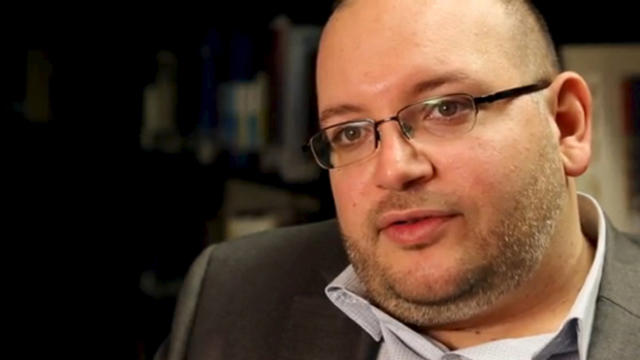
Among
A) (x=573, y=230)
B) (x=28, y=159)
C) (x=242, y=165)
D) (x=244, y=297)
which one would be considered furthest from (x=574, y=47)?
(x=28, y=159)

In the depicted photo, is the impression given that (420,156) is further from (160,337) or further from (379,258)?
(160,337)

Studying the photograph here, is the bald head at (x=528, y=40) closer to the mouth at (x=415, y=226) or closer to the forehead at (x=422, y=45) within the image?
the forehead at (x=422, y=45)

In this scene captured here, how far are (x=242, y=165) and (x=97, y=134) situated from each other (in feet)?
1.14

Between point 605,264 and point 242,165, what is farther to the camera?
point 242,165

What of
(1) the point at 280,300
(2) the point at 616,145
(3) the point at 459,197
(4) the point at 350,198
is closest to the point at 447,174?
(3) the point at 459,197

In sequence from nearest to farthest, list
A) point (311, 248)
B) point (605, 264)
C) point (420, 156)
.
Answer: point (420, 156)
point (605, 264)
point (311, 248)

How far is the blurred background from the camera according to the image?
1.49 m

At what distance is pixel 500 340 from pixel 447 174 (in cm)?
28

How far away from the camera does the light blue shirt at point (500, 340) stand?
3.27 feet

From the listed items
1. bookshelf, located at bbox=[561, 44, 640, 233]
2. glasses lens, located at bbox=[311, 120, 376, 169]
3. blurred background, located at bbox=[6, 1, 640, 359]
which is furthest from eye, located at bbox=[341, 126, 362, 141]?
bookshelf, located at bbox=[561, 44, 640, 233]

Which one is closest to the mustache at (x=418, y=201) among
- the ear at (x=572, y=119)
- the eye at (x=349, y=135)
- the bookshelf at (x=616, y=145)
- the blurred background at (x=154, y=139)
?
the eye at (x=349, y=135)

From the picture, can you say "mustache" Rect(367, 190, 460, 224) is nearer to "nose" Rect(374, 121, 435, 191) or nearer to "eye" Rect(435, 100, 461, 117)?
"nose" Rect(374, 121, 435, 191)

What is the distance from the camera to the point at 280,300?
1.23m

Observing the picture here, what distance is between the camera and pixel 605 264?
1.08 meters
